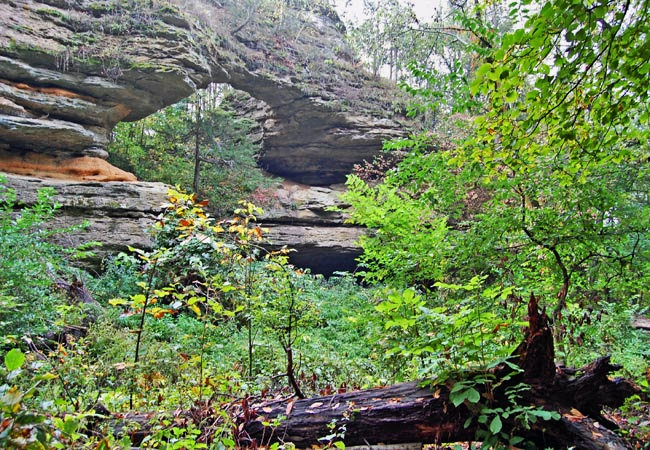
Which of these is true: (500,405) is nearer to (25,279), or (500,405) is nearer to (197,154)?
(25,279)

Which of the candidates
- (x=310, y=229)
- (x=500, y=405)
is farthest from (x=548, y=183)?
(x=310, y=229)

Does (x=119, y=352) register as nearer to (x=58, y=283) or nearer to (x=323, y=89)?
(x=58, y=283)

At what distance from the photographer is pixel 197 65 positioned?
11102 mm

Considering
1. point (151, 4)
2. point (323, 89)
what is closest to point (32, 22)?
point (151, 4)

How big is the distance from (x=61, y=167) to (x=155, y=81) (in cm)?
357

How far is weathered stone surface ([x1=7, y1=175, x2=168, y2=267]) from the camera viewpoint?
8.94 m

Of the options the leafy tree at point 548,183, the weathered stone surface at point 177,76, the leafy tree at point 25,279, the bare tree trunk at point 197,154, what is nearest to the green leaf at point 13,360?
the leafy tree at point 548,183

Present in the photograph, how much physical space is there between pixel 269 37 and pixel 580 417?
15956 mm

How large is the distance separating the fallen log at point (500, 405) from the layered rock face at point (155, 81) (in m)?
9.72

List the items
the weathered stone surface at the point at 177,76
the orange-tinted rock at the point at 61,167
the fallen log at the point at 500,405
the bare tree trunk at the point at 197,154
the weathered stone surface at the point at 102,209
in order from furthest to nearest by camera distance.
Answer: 1. the bare tree trunk at the point at 197,154
2. the weathered stone surface at the point at 177,76
3. the orange-tinted rock at the point at 61,167
4. the weathered stone surface at the point at 102,209
5. the fallen log at the point at 500,405

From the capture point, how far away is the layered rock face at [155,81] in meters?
9.48

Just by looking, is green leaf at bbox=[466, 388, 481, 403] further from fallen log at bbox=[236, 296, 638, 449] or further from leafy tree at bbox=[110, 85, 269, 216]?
leafy tree at bbox=[110, 85, 269, 216]

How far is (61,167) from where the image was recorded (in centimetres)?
990

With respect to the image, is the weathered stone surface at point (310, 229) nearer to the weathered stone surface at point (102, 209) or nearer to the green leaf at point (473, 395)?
the weathered stone surface at point (102, 209)
